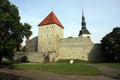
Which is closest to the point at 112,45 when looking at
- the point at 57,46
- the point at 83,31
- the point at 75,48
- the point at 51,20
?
the point at 75,48

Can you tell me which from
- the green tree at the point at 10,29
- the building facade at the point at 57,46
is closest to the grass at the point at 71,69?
the green tree at the point at 10,29

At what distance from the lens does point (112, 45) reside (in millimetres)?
41531

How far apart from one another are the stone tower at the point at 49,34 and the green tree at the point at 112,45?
41.8 ft

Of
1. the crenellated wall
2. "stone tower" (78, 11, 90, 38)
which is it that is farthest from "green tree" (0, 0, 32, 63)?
"stone tower" (78, 11, 90, 38)


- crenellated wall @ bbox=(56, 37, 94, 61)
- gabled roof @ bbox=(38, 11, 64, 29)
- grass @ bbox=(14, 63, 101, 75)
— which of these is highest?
gabled roof @ bbox=(38, 11, 64, 29)

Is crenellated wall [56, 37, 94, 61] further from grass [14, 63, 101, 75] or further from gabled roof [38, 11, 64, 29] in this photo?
grass [14, 63, 101, 75]

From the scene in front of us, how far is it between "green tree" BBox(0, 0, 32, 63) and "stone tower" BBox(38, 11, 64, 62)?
2103cm

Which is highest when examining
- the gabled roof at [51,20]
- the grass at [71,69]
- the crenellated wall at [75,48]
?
the gabled roof at [51,20]

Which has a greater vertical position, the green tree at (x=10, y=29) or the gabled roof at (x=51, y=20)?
the gabled roof at (x=51, y=20)

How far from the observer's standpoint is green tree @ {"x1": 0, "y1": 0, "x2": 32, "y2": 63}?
25.0 m

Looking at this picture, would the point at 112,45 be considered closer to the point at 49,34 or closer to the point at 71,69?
the point at 49,34

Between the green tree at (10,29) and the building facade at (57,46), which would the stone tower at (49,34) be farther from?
the green tree at (10,29)

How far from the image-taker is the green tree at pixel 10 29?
25.0m

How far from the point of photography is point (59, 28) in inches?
2121
